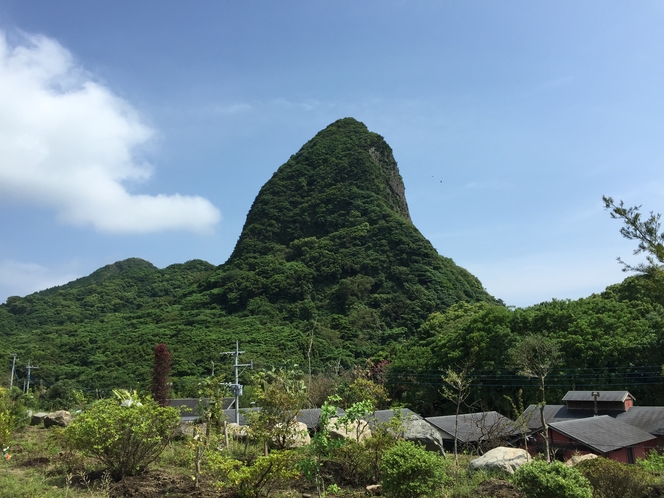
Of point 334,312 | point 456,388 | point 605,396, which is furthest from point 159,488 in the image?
point 334,312

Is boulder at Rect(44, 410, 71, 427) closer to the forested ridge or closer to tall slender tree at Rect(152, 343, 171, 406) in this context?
tall slender tree at Rect(152, 343, 171, 406)

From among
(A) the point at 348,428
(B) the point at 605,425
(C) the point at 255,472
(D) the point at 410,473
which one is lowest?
(B) the point at 605,425

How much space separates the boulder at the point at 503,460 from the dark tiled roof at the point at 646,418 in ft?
33.4

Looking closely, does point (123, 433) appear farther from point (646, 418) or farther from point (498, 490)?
point (646, 418)

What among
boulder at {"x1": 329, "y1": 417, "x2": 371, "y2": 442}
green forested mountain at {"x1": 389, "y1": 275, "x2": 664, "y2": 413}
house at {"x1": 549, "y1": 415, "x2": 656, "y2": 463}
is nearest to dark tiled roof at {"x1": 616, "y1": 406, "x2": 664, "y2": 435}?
house at {"x1": 549, "y1": 415, "x2": 656, "y2": 463}

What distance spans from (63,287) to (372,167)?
55.3 metres

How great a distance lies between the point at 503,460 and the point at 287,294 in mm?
49893

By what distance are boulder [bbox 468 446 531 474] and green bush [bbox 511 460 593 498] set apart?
331 cm

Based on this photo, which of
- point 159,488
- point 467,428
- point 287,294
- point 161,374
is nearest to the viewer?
point 159,488

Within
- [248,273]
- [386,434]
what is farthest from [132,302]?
[386,434]

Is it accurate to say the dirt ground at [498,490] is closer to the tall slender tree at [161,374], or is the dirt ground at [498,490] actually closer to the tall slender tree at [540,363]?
the tall slender tree at [540,363]

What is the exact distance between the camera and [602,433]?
16.7 meters

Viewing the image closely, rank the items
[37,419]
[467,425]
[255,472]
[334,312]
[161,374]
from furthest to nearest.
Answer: [334,312] → [161,374] → [37,419] → [467,425] → [255,472]

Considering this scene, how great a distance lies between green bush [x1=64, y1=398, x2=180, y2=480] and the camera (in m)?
8.82
